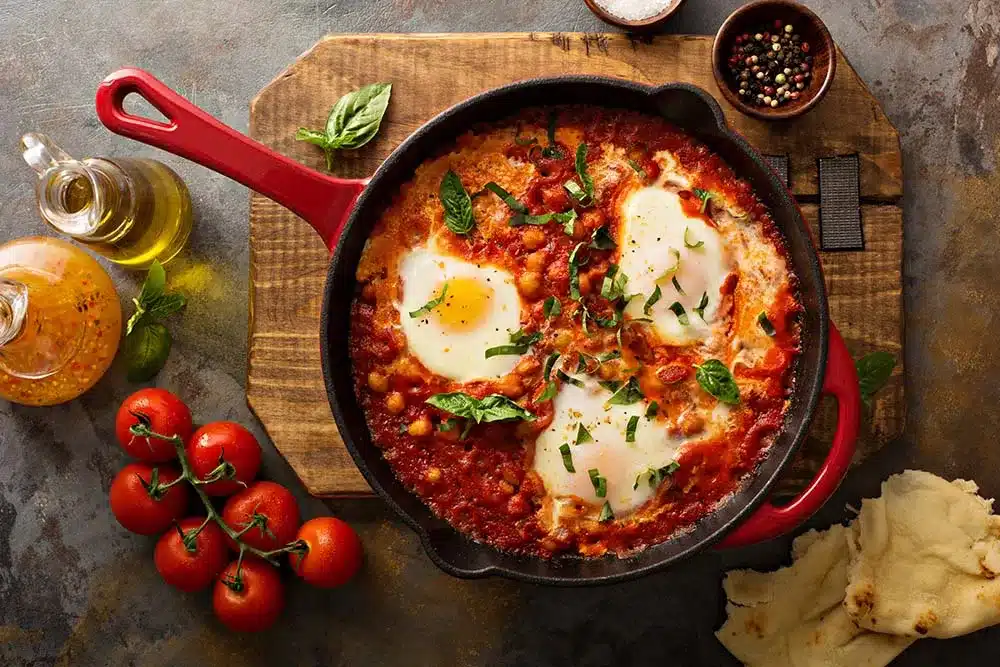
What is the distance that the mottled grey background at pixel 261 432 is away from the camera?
12.8 ft

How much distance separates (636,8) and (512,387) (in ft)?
5.52

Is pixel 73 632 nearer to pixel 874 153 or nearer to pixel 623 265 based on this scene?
pixel 623 265

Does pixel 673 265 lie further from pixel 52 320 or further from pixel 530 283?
pixel 52 320

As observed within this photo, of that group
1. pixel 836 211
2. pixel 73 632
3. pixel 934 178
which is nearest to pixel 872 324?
pixel 836 211

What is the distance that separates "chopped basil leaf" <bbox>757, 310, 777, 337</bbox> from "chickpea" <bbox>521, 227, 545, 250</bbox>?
0.85m

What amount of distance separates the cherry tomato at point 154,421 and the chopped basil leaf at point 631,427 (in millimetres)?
1906

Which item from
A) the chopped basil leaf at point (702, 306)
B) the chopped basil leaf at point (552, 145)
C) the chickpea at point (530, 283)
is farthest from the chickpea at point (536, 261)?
the chopped basil leaf at point (702, 306)

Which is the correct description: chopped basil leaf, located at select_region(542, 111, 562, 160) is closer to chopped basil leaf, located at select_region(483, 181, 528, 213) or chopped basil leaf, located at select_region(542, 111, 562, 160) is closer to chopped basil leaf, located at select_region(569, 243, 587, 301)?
chopped basil leaf, located at select_region(483, 181, 528, 213)

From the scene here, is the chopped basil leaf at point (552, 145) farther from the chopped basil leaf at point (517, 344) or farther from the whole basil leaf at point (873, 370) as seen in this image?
the whole basil leaf at point (873, 370)

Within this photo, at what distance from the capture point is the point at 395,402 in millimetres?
3352

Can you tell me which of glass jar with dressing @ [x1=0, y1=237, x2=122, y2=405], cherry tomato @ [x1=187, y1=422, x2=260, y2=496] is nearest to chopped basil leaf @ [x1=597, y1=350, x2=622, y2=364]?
cherry tomato @ [x1=187, y1=422, x2=260, y2=496]

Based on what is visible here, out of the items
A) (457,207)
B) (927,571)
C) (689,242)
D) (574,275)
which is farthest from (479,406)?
(927,571)

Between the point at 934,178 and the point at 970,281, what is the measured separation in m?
0.48

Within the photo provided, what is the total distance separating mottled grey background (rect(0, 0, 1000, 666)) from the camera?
3898 mm
